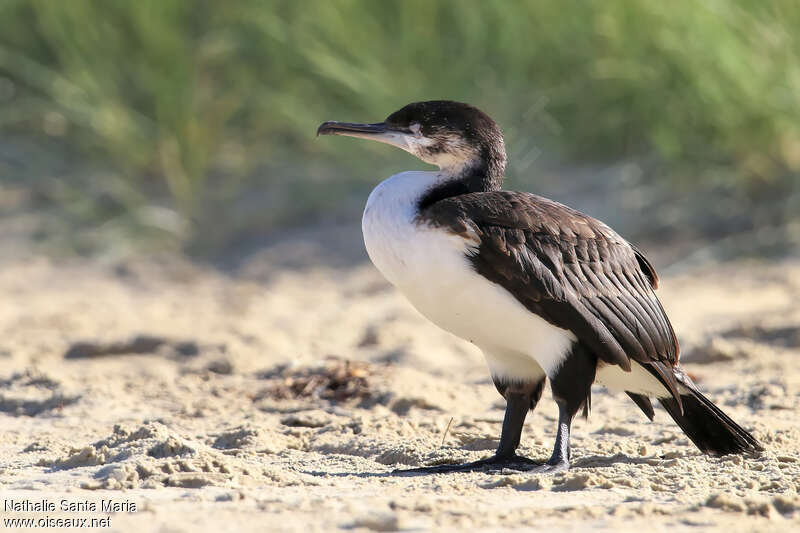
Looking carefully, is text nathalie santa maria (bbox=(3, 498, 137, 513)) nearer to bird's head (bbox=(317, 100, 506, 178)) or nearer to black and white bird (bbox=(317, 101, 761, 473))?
black and white bird (bbox=(317, 101, 761, 473))

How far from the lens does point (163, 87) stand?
835cm

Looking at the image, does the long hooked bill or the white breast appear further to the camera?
the long hooked bill

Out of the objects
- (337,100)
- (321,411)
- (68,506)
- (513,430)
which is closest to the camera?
(68,506)

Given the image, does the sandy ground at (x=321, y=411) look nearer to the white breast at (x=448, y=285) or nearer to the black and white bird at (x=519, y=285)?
the black and white bird at (x=519, y=285)

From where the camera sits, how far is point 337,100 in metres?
8.35

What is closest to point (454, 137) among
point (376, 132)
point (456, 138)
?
point (456, 138)

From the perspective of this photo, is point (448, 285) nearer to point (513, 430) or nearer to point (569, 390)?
point (569, 390)

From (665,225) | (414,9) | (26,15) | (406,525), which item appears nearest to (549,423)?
(406,525)

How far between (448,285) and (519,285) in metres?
0.22

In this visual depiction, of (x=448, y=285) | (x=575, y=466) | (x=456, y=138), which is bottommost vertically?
(x=575, y=466)

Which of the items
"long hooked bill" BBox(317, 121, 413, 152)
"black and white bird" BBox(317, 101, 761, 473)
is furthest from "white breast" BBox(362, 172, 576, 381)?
"long hooked bill" BBox(317, 121, 413, 152)

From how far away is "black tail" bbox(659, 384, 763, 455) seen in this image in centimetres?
385

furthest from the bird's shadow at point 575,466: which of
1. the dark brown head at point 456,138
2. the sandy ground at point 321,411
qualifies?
the dark brown head at point 456,138

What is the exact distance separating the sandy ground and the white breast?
429 mm
